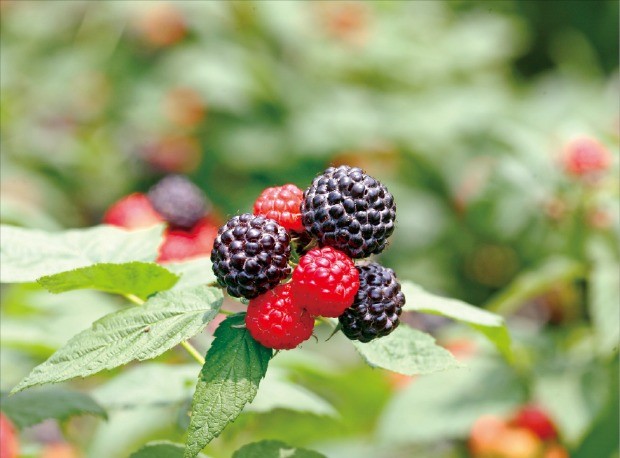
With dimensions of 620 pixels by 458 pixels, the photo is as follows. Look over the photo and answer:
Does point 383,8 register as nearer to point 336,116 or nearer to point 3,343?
point 336,116

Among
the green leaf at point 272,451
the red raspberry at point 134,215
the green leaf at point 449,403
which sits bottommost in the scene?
the green leaf at point 449,403

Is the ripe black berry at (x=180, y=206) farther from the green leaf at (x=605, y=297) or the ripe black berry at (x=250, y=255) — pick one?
the green leaf at (x=605, y=297)

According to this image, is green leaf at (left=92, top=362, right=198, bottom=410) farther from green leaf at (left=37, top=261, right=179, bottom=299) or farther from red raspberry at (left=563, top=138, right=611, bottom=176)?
red raspberry at (left=563, top=138, right=611, bottom=176)

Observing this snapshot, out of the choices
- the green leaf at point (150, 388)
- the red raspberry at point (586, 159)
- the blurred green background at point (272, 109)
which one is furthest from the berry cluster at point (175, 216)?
the blurred green background at point (272, 109)

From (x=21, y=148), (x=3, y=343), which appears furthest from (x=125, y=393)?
(x=21, y=148)

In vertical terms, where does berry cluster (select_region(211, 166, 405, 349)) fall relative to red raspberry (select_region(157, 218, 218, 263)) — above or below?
above

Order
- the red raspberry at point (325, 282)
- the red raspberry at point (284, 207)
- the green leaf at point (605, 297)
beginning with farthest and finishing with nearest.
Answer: the green leaf at point (605, 297) → the red raspberry at point (284, 207) → the red raspberry at point (325, 282)

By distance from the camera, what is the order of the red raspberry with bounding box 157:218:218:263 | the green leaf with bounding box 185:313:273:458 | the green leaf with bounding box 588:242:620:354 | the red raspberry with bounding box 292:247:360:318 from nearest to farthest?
the green leaf with bounding box 185:313:273:458 < the red raspberry with bounding box 292:247:360:318 < the green leaf with bounding box 588:242:620:354 < the red raspberry with bounding box 157:218:218:263

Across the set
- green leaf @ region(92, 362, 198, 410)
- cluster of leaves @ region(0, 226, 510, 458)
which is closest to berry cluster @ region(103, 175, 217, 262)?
green leaf @ region(92, 362, 198, 410)
